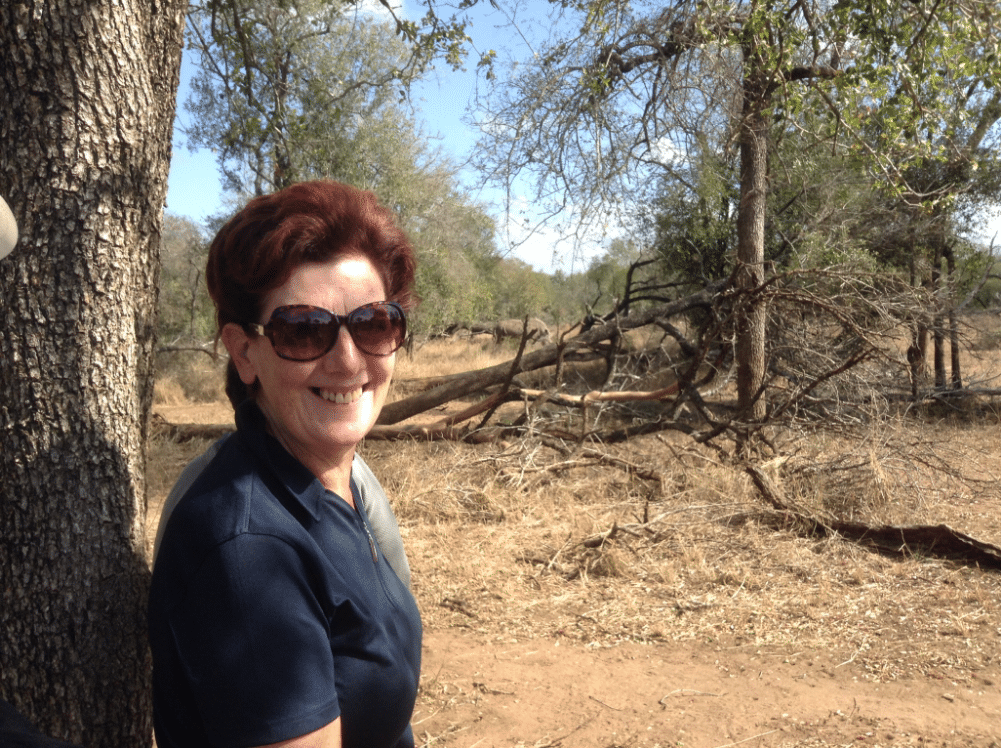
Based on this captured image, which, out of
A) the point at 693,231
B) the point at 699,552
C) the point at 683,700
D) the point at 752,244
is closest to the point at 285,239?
the point at 683,700

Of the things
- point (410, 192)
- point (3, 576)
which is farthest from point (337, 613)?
point (410, 192)

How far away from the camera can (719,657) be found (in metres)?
3.72

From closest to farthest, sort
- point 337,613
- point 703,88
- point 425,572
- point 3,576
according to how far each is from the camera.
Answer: point 337,613
point 3,576
point 425,572
point 703,88

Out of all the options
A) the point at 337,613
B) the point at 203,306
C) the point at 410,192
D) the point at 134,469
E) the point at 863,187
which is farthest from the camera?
the point at 203,306

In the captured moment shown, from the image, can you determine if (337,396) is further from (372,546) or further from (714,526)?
(714,526)

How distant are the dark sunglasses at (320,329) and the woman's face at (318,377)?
0.02m

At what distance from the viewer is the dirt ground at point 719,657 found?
3066mm

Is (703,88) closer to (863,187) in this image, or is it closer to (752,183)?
(752,183)

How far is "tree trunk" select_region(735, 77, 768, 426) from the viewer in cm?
770

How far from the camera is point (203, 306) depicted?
63.7 ft

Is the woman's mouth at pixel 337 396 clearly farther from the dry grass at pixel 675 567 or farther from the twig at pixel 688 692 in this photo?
the dry grass at pixel 675 567

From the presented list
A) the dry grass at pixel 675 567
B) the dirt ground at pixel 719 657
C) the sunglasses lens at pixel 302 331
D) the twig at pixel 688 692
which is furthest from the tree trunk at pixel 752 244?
the sunglasses lens at pixel 302 331

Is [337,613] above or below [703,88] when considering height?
below

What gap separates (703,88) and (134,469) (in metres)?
6.34
